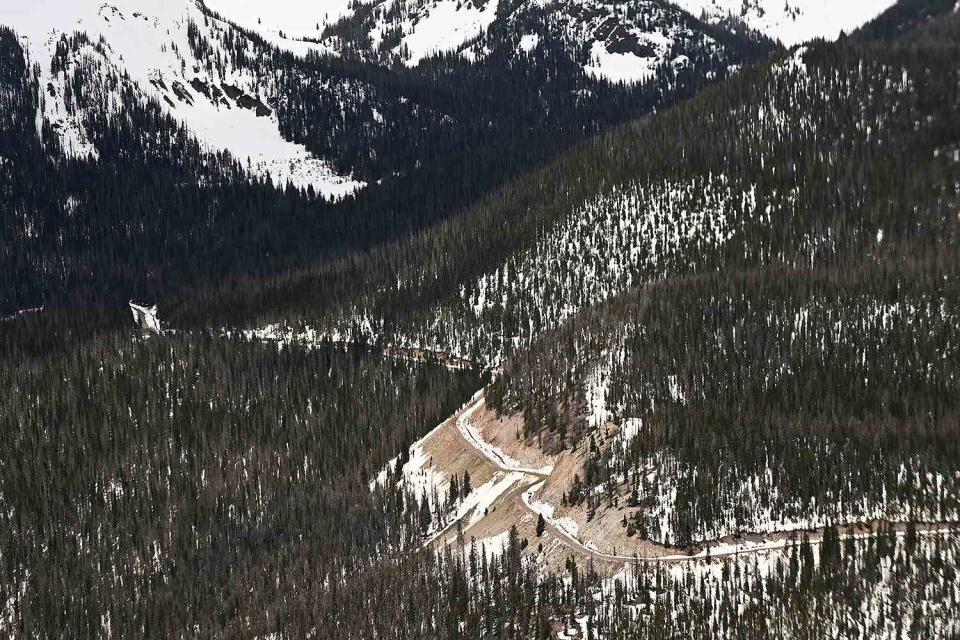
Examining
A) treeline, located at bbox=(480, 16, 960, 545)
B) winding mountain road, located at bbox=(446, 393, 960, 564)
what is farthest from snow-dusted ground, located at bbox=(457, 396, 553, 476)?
winding mountain road, located at bbox=(446, 393, 960, 564)

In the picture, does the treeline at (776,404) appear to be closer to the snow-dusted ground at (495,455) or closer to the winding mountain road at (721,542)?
the winding mountain road at (721,542)

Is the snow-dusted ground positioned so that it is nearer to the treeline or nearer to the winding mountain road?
the treeline

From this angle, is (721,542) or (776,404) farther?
(776,404)

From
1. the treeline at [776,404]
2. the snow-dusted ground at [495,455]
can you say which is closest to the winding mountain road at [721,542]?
the treeline at [776,404]

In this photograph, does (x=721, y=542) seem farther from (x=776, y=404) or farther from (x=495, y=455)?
(x=495, y=455)

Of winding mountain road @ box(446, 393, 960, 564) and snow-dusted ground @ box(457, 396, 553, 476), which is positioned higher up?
snow-dusted ground @ box(457, 396, 553, 476)

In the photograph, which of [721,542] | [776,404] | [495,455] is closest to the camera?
[721,542]

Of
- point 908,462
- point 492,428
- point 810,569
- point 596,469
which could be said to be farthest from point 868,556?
point 492,428

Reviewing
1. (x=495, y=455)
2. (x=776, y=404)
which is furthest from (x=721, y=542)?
(x=495, y=455)

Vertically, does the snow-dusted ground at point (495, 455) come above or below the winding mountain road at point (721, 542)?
above

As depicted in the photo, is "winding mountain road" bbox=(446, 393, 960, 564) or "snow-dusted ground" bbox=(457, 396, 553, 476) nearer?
"winding mountain road" bbox=(446, 393, 960, 564)

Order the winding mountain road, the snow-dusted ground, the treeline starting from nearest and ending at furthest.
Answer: the winding mountain road → the treeline → the snow-dusted ground
